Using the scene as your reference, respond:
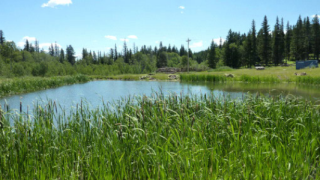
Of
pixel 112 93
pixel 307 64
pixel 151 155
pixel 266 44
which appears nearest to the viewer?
pixel 151 155

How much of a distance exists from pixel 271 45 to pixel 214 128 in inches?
2793

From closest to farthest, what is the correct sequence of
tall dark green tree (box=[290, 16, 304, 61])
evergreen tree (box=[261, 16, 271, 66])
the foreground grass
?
1. the foreground grass
2. evergreen tree (box=[261, 16, 271, 66])
3. tall dark green tree (box=[290, 16, 304, 61])

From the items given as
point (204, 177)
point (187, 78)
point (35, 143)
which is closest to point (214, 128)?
point (204, 177)

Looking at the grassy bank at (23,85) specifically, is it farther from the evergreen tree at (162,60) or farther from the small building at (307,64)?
the evergreen tree at (162,60)

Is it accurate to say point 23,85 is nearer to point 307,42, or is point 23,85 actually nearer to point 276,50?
point 276,50

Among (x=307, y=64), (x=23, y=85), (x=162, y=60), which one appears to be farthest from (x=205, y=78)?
(x=162, y=60)

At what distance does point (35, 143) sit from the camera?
5.05 metres

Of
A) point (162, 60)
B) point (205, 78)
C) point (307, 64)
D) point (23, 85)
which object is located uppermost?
point (162, 60)

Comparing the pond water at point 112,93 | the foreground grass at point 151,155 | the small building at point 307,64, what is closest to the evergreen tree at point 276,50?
the small building at point 307,64

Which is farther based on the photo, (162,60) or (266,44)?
(162,60)

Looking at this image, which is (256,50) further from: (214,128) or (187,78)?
(214,128)

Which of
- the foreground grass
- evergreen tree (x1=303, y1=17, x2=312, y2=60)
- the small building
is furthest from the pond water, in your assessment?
evergreen tree (x1=303, y1=17, x2=312, y2=60)

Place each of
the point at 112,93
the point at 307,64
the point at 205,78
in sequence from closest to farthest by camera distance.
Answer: the point at 112,93 → the point at 205,78 → the point at 307,64

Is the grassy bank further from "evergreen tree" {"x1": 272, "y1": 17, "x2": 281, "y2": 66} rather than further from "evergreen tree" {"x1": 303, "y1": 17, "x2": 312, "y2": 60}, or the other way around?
"evergreen tree" {"x1": 303, "y1": 17, "x2": 312, "y2": 60}
